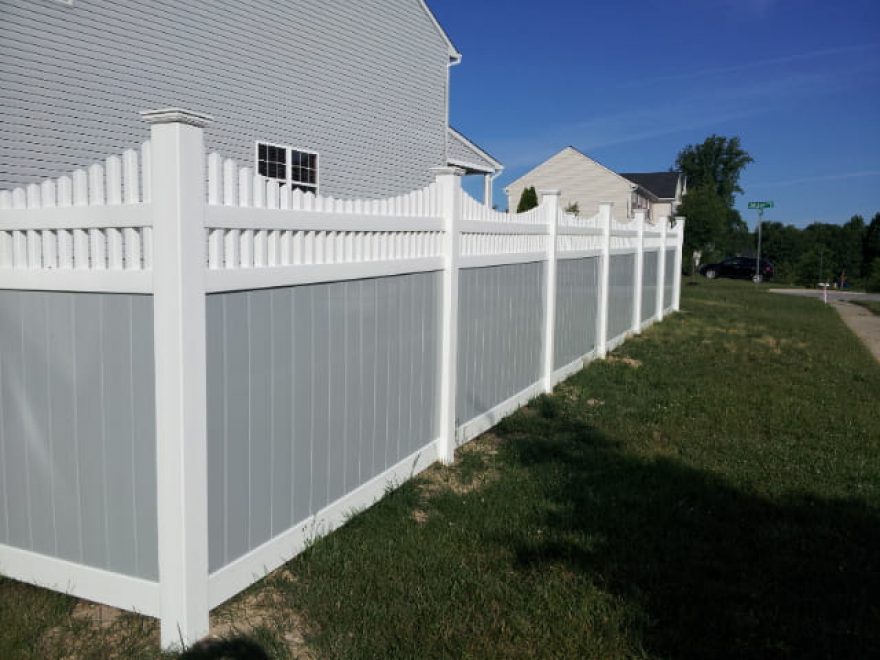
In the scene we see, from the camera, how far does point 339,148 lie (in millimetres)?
13617

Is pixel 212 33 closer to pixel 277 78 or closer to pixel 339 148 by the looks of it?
pixel 277 78

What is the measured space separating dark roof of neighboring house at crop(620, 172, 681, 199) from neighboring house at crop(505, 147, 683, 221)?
260 inches

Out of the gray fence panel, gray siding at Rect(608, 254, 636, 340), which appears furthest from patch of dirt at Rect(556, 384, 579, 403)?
the gray fence panel

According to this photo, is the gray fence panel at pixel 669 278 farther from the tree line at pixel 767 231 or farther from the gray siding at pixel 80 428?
the tree line at pixel 767 231

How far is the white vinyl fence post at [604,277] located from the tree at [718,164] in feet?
255

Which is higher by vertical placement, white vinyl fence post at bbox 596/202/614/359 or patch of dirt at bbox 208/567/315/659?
white vinyl fence post at bbox 596/202/614/359

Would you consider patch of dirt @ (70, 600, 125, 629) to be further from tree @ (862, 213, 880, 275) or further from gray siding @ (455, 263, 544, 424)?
tree @ (862, 213, 880, 275)

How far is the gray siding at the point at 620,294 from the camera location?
10.5 meters

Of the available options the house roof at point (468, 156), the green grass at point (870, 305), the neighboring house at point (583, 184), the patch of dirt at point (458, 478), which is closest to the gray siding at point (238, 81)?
the house roof at point (468, 156)

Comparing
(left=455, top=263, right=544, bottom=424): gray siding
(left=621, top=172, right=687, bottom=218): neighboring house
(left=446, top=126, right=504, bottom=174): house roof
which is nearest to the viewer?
(left=455, top=263, right=544, bottom=424): gray siding

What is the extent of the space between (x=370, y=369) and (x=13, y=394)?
1.74m

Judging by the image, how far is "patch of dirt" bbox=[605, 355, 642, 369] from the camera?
31.1ft

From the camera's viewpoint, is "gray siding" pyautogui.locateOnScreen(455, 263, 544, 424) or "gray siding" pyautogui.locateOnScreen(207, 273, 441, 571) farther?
"gray siding" pyautogui.locateOnScreen(455, 263, 544, 424)

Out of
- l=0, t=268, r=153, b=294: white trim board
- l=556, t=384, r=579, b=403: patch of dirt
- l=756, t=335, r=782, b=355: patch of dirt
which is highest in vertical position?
l=0, t=268, r=153, b=294: white trim board
